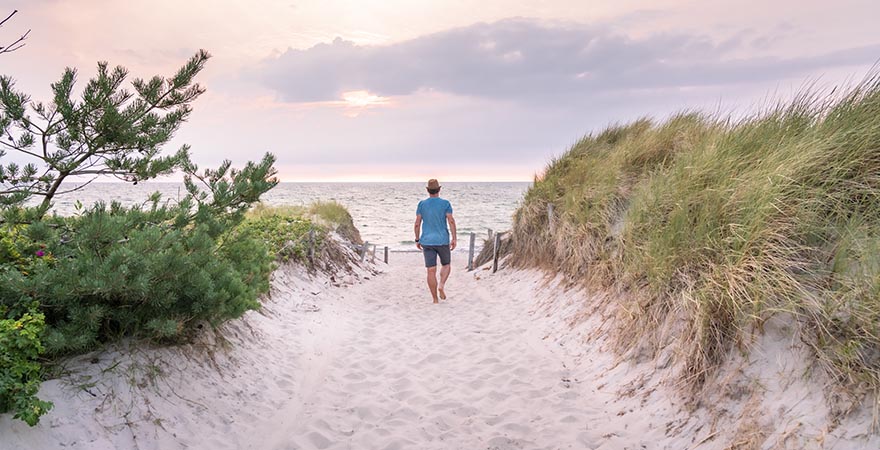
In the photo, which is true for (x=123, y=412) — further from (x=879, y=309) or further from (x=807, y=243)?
(x=807, y=243)

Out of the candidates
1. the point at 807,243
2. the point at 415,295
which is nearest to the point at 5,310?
the point at 807,243

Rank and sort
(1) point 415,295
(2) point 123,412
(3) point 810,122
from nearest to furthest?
(2) point 123,412 → (3) point 810,122 → (1) point 415,295

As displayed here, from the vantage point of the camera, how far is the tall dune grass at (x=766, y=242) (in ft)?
10.7

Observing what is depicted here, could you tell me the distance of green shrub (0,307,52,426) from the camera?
283 cm

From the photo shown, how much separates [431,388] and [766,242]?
11.2 ft

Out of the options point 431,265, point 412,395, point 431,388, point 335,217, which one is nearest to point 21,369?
point 412,395

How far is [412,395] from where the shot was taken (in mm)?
4781

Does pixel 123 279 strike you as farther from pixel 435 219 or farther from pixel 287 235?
pixel 287 235

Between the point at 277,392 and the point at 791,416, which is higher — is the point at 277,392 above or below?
below

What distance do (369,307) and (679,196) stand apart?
5.59 m

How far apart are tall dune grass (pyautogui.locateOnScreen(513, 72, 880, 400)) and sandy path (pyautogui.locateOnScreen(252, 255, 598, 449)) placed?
1167 mm

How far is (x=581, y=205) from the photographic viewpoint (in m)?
8.07

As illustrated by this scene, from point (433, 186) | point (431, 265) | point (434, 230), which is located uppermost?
point (433, 186)

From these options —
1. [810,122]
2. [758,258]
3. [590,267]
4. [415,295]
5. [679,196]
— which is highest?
[810,122]
